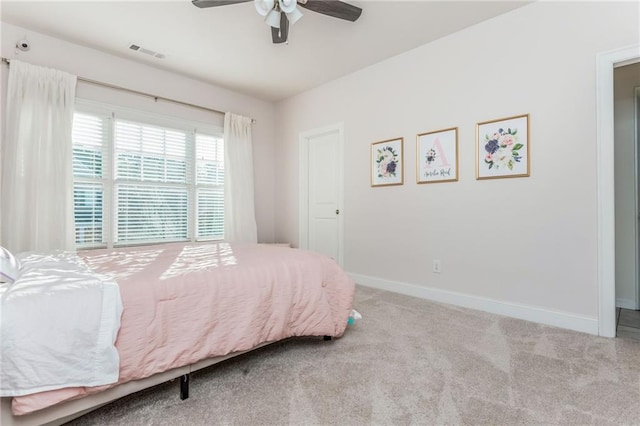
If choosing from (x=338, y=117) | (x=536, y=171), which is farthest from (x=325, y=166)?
(x=536, y=171)

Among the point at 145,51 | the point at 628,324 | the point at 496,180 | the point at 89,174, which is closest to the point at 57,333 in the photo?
the point at 89,174

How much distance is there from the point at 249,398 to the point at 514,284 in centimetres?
226

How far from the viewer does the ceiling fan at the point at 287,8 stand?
211 cm

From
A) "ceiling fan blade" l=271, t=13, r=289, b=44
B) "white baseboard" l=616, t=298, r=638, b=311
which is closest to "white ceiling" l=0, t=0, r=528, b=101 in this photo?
"ceiling fan blade" l=271, t=13, r=289, b=44

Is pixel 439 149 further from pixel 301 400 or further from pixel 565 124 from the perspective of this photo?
pixel 301 400

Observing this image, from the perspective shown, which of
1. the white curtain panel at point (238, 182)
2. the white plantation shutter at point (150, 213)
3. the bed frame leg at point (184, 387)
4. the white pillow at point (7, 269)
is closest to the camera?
the white pillow at point (7, 269)

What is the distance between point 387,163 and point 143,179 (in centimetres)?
276

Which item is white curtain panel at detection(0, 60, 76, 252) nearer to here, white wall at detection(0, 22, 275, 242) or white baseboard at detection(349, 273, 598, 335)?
white wall at detection(0, 22, 275, 242)

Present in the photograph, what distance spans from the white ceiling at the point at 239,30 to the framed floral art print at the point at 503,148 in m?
0.93

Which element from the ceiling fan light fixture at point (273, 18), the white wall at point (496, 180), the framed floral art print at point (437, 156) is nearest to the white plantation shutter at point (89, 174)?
the ceiling fan light fixture at point (273, 18)

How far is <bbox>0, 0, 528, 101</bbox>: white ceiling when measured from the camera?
2584 mm

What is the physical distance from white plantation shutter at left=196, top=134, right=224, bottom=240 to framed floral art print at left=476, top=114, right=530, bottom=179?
312 centimetres

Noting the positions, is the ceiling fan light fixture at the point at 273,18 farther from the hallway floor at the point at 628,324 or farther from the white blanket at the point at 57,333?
the hallway floor at the point at 628,324

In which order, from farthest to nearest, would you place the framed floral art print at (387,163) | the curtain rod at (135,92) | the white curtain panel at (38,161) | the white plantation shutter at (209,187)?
the white plantation shutter at (209,187) → the framed floral art print at (387,163) → the curtain rod at (135,92) → the white curtain panel at (38,161)
